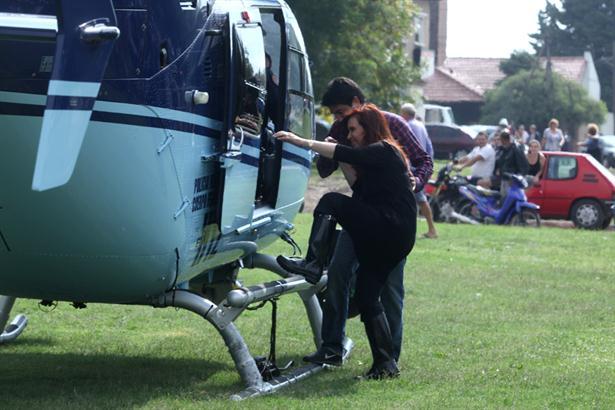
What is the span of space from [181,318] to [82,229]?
15.8 ft

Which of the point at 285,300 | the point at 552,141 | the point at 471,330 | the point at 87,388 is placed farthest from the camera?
the point at 552,141

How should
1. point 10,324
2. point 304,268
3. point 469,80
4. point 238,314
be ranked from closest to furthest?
point 238,314 → point 304,268 → point 10,324 → point 469,80

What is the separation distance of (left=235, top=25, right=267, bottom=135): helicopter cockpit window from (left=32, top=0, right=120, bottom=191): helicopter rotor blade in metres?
1.80

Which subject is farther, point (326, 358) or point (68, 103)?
point (326, 358)

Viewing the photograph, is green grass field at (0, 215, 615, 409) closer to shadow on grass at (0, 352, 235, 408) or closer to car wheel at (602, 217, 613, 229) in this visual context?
shadow on grass at (0, 352, 235, 408)

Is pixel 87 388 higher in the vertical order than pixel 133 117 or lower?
lower

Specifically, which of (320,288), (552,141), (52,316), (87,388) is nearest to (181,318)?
(52,316)

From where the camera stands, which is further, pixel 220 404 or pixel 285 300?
pixel 285 300

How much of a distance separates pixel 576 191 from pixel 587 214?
0.46 m

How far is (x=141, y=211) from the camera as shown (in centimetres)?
722

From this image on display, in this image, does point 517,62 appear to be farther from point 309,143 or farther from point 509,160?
point 309,143

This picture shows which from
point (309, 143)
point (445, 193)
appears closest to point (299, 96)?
point (309, 143)

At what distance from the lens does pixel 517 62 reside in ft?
292

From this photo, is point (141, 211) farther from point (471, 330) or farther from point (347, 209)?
point (471, 330)
